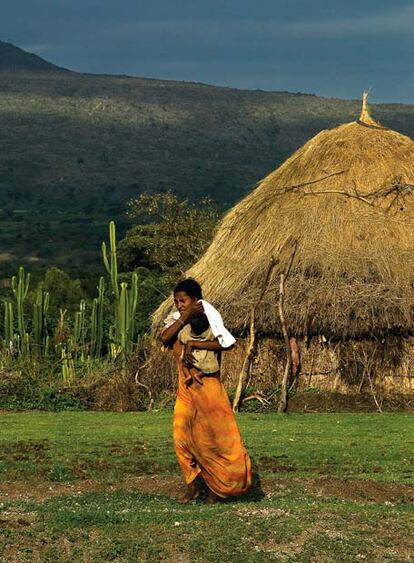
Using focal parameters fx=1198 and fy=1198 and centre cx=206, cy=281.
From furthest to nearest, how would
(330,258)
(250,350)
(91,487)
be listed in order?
(330,258) → (250,350) → (91,487)

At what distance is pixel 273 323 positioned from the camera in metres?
22.0

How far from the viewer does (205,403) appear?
10883 mm

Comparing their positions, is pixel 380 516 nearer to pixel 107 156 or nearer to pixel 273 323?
pixel 273 323

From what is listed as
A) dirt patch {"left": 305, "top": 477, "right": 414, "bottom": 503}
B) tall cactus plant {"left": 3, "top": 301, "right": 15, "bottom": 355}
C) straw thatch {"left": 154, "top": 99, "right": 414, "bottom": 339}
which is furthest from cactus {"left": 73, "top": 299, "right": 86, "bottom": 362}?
dirt patch {"left": 305, "top": 477, "right": 414, "bottom": 503}

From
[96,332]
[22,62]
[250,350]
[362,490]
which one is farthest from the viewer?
[22,62]

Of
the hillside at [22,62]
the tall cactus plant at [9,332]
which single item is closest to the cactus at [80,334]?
the tall cactus plant at [9,332]

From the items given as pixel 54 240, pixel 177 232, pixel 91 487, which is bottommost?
pixel 54 240

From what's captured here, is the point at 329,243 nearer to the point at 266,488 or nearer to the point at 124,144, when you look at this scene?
the point at 266,488

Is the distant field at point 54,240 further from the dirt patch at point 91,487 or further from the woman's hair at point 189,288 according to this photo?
the woman's hair at point 189,288

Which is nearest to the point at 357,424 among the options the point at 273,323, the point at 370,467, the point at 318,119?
the point at 273,323

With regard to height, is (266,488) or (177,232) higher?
(266,488)

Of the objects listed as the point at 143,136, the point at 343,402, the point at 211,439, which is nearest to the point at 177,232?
the point at 343,402

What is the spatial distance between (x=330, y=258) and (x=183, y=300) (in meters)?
11.9

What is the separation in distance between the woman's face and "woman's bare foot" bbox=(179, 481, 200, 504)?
1.65 m
